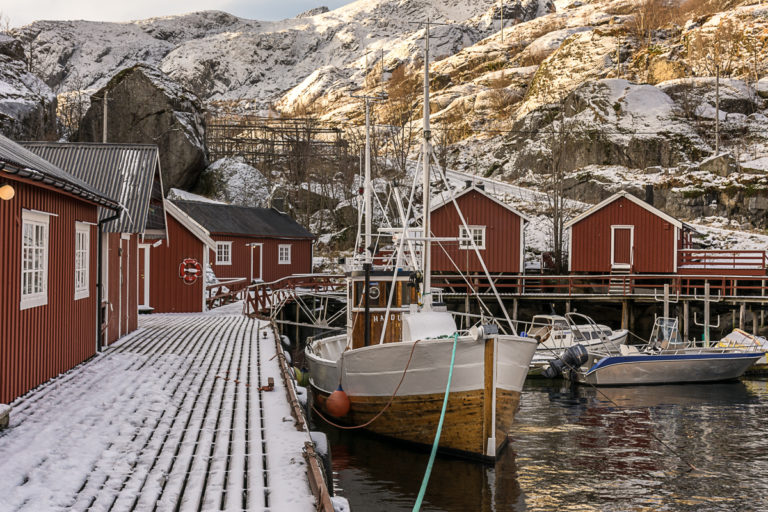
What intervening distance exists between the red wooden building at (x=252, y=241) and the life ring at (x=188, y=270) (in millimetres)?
5434

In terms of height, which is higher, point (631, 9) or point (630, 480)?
point (631, 9)

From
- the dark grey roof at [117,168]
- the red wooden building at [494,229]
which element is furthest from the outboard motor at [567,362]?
the dark grey roof at [117,168]

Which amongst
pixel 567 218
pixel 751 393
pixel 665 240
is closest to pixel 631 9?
pixel 567 218

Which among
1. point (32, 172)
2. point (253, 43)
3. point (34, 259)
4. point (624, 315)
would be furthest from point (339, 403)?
point (253, 43)

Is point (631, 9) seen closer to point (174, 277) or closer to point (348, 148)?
point (348, 148)

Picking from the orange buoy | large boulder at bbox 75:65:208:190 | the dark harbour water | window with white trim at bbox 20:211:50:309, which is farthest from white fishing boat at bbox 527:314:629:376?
large boulder at bbox 75:65:208:190

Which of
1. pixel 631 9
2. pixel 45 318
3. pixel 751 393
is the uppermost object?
pixel 631 9

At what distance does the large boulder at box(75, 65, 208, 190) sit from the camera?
4262 cm

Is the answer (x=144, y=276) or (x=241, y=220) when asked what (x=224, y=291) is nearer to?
(x=241, y=220)

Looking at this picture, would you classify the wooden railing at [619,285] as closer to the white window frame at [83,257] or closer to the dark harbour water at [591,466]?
the dark harbour water at [591,466]

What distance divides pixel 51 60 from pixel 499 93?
83291 millimetres

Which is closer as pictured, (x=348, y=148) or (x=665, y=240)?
(x=665, y=240)

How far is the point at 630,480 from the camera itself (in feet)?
38.8

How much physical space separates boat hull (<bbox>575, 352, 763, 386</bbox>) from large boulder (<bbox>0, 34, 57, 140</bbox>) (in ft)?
99.8
